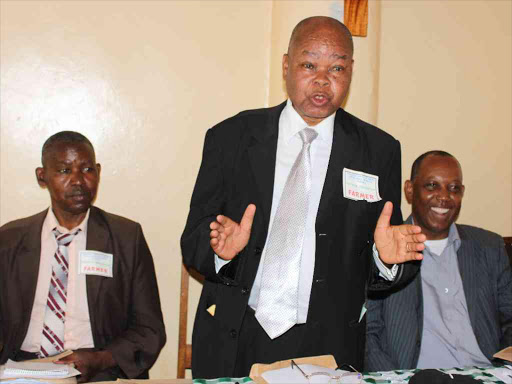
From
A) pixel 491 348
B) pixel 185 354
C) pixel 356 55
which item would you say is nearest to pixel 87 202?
pixel 185 354

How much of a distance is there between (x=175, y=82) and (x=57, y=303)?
1.56m

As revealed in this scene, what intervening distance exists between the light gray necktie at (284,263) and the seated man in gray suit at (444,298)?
107 cm

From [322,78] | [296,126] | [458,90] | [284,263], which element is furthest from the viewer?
[458,90]

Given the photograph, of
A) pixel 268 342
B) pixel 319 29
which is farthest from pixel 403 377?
pixel 319 29

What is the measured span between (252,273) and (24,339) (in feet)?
4.87

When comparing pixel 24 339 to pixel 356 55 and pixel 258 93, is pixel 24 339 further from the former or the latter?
pixel 356 55

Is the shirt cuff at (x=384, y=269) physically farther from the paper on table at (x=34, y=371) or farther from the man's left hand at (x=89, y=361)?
the man's left hand at (x=89, y=361)

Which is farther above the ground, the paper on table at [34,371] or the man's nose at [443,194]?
the man's nose at [443,194]

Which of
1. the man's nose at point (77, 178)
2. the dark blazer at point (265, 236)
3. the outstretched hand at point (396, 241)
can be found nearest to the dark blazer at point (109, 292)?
the man's nose at point (77, 178)

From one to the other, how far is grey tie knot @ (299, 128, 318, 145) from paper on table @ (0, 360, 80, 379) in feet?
3.95

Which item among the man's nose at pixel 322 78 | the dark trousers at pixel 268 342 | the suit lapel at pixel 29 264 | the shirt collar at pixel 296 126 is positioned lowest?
the dark trousers at pixel 268 342

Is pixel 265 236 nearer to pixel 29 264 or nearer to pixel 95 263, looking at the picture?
pixel 95 263

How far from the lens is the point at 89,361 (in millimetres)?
2973

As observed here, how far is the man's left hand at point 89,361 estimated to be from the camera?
2936 mm
